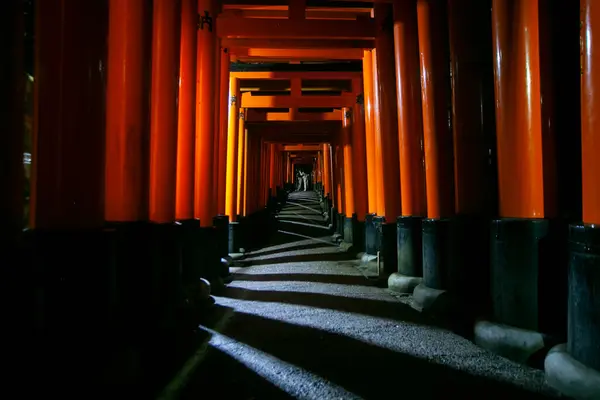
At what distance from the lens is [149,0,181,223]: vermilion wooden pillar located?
327 centimetres

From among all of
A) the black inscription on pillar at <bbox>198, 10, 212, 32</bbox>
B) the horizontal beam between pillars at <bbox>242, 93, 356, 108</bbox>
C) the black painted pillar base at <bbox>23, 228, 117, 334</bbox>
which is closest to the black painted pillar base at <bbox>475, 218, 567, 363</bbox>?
the black painted pillar base at <bbox>23, 228, 117, 334</bbox>

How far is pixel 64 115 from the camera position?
76.9 inches

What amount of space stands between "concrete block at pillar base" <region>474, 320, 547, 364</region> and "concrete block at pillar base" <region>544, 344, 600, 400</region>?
176mm

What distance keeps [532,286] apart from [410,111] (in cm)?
255

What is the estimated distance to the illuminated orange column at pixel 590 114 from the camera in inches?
72.4

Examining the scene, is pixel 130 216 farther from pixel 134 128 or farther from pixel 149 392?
pixel 149 392

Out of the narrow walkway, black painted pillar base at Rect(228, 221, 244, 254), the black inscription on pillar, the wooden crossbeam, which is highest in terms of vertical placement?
the wooden crossbeam

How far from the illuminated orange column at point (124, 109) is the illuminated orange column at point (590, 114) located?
2.44 metres

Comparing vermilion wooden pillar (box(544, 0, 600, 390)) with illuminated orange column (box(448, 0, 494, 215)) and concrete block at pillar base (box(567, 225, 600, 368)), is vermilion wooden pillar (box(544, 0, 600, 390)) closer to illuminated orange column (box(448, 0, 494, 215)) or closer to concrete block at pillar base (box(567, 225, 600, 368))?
concrete block at pillar base (box(567, 225, 600, 368))

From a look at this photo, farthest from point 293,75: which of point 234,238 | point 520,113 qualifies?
point 520,113

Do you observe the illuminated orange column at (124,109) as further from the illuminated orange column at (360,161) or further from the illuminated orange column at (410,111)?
the illuminated orange column at (360,161)

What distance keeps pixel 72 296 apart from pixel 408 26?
4145 mm

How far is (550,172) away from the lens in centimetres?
249

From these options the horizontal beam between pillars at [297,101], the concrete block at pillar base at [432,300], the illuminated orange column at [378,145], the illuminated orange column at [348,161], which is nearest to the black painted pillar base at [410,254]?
the concrete block at pillar base at [432,300]
